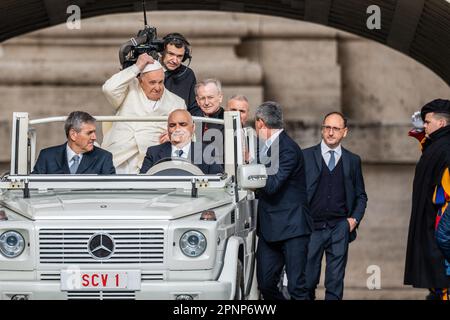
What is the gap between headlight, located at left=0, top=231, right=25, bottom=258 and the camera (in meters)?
14.5

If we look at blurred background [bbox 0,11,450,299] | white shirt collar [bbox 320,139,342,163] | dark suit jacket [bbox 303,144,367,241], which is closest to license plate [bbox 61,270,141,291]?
dark suit jacket [bbox 303,144,367,241]

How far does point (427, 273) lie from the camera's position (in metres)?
16.0

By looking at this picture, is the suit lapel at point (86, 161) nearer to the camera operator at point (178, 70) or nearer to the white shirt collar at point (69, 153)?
the white shirt collar at point (69, 153)

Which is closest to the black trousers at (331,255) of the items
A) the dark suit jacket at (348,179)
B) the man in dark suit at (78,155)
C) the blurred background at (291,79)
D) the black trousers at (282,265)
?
the dark suit jacket at (348,179)

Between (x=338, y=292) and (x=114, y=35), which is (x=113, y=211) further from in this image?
(x=114, y=35)

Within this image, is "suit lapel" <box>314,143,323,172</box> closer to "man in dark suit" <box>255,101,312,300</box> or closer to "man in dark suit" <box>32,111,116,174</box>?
"man in dark suit" <box>255,101,312,300</box>

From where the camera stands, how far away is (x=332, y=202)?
17.0 m

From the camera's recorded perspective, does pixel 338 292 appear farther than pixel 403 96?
No

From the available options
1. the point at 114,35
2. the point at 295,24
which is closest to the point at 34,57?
the point at 114,35

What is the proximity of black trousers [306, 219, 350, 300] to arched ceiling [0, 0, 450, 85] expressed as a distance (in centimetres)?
260

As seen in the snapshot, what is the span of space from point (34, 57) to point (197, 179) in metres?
9.36

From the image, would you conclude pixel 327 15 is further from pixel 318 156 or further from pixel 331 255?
pixel 331 255
